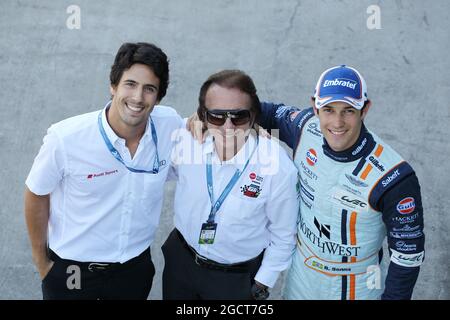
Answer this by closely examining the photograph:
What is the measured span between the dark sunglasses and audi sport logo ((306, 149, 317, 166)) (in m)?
0.37

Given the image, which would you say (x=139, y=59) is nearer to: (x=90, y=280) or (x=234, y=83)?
(x=234, y=83)

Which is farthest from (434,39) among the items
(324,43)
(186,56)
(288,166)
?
(288,166)

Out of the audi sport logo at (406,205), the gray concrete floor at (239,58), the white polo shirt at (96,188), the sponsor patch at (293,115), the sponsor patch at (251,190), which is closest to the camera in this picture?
the audi sport logo at (406,205)

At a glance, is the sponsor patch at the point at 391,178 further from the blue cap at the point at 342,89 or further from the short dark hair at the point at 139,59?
the short dark hair at the point at 139,59

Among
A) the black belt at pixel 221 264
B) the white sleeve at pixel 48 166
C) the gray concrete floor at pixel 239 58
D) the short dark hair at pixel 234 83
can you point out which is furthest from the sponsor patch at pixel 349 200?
the gray concrete floor at pixel 239 58

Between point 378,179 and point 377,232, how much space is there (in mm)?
339

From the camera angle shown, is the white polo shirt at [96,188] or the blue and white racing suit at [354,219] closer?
the blue and white racing suit at [354,219]

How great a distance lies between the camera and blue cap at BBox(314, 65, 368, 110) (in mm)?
2314

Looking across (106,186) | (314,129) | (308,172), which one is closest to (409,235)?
(308,172)

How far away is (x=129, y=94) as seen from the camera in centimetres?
252

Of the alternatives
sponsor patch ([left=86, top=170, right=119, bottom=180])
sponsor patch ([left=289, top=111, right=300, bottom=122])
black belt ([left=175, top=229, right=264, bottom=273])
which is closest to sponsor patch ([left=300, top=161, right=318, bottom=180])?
sponsor patch ([left=289, top=111, right=300, bottom=122])

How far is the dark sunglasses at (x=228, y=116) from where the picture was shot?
2510mm

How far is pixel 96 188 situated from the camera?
256cm

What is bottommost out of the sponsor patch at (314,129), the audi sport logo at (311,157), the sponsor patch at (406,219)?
the sponsor patch at (406,219)
